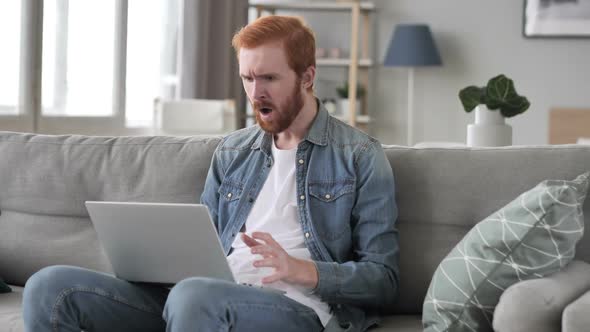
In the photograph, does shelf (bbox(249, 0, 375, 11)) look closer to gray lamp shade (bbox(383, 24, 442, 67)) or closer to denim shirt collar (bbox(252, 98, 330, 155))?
gray lamp shade (bbox(383, 24, 442, 67))

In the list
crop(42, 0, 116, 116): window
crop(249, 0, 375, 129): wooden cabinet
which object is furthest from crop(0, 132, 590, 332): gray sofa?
crop(249, 0, 375, 129): wooden cabinet

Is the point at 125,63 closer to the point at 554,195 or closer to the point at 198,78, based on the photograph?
the point at 198,78

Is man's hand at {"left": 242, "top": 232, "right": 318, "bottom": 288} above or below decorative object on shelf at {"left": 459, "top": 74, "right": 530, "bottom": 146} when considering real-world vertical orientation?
below

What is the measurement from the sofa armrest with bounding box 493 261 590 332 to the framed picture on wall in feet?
17.0

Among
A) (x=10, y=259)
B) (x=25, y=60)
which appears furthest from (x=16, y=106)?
(x=10, y=259)

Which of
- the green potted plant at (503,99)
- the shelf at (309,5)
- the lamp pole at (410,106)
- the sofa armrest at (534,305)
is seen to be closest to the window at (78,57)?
the shelf at (309,5)

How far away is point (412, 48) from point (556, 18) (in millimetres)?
1071

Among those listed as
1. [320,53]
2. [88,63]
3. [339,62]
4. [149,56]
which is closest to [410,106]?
[339,62]

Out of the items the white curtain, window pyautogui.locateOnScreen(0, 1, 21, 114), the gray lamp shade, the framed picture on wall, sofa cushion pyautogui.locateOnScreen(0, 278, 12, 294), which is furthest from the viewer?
the framed picture on wall

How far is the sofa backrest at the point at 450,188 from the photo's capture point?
2.01m

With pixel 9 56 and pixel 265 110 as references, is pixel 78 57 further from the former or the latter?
pixel 265 110

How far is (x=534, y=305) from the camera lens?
150 centimetres

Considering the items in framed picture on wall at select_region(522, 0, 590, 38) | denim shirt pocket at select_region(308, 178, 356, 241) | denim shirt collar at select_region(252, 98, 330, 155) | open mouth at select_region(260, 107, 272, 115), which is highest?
framed picture on wall at select_region(522, 0, 590, 38)

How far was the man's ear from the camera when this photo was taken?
6.71ft
